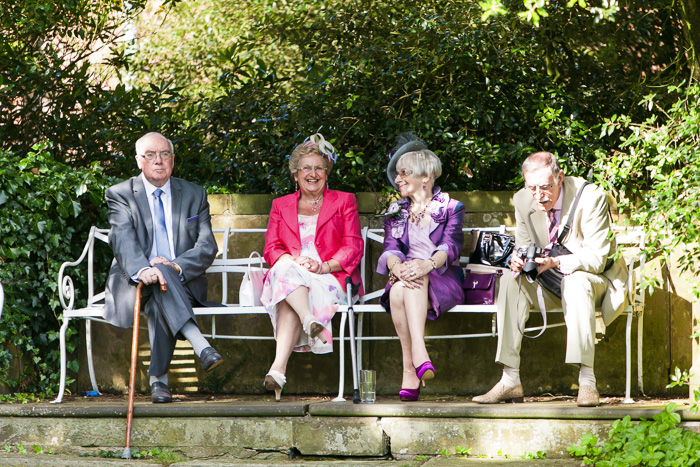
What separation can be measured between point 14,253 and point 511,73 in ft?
10.5

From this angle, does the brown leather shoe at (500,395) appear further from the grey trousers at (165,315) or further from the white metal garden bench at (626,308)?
the grey trousers at (165,315)

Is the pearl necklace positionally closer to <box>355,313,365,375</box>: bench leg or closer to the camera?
<box>355,313,365,375</box>: bench leg

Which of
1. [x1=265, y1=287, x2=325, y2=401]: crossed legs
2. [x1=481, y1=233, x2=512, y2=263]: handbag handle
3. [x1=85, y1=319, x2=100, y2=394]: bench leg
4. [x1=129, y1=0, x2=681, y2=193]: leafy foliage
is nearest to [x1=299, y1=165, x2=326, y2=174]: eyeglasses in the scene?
[x1=129, y1=0, x2=681, y2=193]: leafy foliage

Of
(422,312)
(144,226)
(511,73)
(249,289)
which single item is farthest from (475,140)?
(144,226)

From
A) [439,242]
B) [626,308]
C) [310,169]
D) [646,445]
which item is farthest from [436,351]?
[646,445]

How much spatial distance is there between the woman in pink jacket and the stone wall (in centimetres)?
34

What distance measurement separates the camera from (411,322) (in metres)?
4.14

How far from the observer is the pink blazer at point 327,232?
453 centimetres

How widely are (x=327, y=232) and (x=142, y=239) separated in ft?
3.40

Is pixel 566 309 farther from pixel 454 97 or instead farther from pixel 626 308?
pixel 454 97

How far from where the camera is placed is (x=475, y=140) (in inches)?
198

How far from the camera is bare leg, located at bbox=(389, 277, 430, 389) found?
162 inches

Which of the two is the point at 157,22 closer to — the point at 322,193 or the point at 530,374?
the point at 322,193

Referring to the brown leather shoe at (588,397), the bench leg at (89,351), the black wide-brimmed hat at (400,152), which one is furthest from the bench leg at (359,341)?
the bench leg at (89,351)
